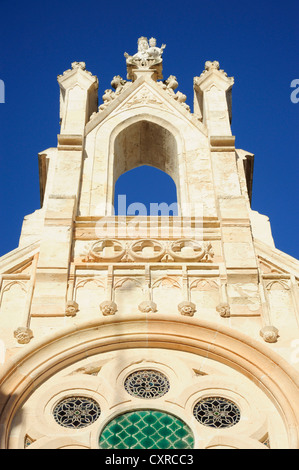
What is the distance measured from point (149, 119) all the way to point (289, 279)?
6566mm

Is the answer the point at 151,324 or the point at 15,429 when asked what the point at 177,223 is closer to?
the point at 151,324

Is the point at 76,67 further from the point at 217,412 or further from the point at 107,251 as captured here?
the point at 217,412

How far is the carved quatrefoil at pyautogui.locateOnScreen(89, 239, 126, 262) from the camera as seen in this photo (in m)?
12.9

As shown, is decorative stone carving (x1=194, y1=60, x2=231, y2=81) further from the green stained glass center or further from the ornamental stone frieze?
the green stained glass center

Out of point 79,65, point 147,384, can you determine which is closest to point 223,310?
point 147,384

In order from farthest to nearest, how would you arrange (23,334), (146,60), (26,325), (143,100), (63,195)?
(146,60) → (143,100) → (63,195) → (26,325) → (23,334)

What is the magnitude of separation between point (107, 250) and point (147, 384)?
9.91 ft

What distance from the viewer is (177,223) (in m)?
13.9

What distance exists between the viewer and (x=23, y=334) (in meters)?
11.2

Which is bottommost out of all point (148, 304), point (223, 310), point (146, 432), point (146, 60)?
point (146, 432)

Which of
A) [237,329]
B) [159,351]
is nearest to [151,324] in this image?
[159,351]

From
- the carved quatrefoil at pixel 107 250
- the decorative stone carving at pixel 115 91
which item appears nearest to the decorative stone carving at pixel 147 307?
the carved quatrefoil at pixel 107 250

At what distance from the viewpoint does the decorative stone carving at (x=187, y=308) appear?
11.8m

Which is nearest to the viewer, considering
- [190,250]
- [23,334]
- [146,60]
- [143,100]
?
[23,334]
